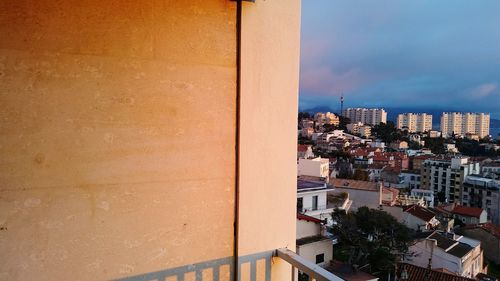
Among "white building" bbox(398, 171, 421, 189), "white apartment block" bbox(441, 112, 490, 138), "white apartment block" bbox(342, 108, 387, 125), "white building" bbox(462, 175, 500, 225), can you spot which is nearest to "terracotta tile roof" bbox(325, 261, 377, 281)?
"white building" bbox(462, 175, 500, 225)

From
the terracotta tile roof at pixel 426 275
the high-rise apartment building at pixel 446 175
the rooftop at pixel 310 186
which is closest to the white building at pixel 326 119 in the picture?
the high-rise apartment building at pixel 446 175

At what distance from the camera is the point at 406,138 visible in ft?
206

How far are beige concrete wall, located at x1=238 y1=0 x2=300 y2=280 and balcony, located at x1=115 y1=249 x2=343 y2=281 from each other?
0.11ft

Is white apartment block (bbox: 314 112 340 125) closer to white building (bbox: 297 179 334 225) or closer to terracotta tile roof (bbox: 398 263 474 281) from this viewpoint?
white building (bbox: 297 179 334 225)

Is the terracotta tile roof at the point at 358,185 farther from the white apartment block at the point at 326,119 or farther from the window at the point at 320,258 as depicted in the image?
the white apartment block at the point at 326,119

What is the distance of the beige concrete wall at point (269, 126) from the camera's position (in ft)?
5.05

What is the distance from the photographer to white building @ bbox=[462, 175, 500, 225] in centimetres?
3100

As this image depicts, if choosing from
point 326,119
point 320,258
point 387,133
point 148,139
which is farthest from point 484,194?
point 326,119

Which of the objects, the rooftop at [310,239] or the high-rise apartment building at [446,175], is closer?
the rooftop at [310,239]

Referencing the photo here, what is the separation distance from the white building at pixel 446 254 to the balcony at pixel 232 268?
16412 mm

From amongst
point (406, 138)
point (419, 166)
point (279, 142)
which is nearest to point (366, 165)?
point (419, 166)

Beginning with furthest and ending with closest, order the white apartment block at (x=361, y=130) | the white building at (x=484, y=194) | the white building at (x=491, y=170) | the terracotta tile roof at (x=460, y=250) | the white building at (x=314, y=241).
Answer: the white apartment block at (x=361, y=130)
the white building at (x=491, y=170)
the white building at (x=484, y=194)
the terracotta tile roof at (x=460, y=250)
the white building at (x=314, y=241)

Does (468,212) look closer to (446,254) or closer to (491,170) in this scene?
(446,254)

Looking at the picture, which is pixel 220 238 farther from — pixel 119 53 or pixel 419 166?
pixel 419 166
